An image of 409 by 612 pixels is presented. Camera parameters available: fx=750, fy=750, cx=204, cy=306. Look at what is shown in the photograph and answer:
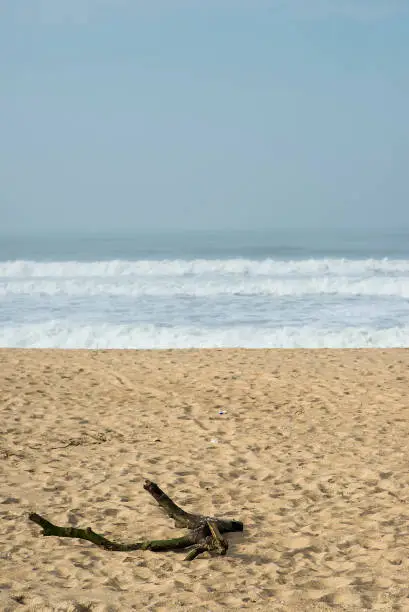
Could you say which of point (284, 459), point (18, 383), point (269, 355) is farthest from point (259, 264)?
point (284, 459)

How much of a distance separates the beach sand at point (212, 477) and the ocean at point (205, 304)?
341cm

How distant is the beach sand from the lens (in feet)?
14.1

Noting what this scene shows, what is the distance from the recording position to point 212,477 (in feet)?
21.4

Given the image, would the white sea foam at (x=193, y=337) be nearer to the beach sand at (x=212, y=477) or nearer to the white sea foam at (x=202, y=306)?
the white sea foam at (x=202, y=306)

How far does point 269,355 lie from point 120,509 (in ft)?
23.7

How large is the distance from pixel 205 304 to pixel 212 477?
14.7 m

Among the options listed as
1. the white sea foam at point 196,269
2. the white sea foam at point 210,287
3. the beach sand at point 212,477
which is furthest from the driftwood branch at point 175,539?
the white sea foam at point 196,269

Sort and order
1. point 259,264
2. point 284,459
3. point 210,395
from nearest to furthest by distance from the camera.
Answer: point 284,459
point 210,395
point 259,264

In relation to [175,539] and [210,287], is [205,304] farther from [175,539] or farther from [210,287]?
[175,539]

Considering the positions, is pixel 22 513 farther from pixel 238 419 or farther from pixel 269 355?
pixel 269 355

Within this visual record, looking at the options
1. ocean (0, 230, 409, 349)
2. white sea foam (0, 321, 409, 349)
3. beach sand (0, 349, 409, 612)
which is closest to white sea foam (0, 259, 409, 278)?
ocean (0, 230, 409, 349)

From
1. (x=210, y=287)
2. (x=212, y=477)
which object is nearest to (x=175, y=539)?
(x=212, y=477)

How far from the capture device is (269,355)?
41.5 ft

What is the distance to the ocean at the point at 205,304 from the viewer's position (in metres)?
15.5
